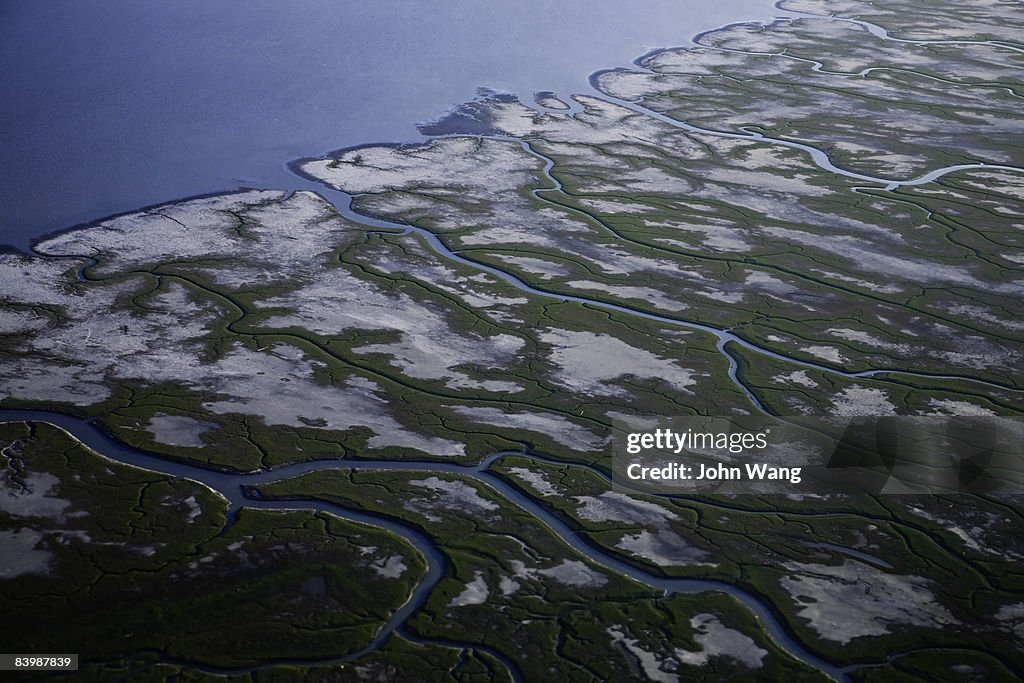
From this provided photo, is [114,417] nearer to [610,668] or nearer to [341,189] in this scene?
[610,668]

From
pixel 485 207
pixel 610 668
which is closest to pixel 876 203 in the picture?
pixel 485 207

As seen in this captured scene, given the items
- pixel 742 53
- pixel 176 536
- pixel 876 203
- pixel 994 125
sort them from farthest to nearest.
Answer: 1. pixel 742 53
2. pixel 994 125
3. pixel 876 203
4. pixel 176 536

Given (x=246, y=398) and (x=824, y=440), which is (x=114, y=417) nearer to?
(x=246, y=398)

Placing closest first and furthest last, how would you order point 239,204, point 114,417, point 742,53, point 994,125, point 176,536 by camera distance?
point 176,536 < point 114,417 < point 239,204 < point 994,125 < point 742,53

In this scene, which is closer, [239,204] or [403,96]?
[239,204]

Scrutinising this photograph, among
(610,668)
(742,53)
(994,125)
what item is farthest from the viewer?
(742,53)

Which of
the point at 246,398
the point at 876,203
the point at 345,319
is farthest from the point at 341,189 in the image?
the point at 876,203
